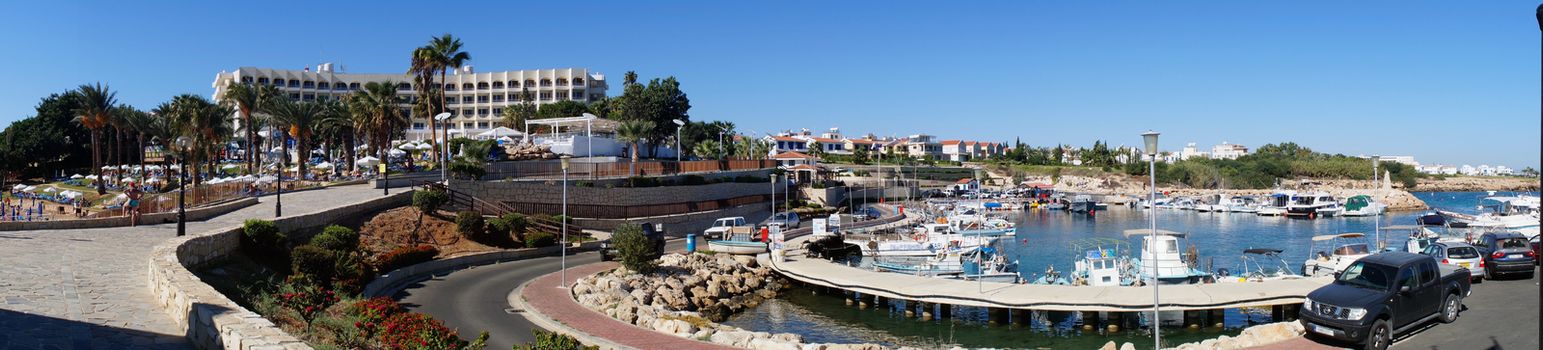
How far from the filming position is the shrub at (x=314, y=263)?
24312 mm

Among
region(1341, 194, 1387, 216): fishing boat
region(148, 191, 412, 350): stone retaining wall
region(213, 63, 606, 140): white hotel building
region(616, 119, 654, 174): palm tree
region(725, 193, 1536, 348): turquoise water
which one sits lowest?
region(725, 193, 1536, 348): turquoise water

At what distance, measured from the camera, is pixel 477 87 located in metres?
137

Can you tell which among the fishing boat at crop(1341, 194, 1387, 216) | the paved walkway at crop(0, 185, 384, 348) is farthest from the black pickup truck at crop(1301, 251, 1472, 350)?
the fishing boat at crop(1341, 194, 1387, 216)

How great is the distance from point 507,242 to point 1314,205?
8291 cm

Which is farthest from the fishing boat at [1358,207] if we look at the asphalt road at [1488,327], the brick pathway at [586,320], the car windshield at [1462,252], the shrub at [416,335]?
the shrub at [416,335]

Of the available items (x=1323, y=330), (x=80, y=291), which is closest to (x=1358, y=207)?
(x=1323, y=330)

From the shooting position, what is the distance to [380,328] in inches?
600

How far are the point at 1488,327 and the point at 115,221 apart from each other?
3940cm

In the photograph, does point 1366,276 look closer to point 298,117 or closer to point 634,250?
point 634,250

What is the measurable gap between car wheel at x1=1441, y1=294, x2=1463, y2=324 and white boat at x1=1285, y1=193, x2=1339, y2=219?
258 ft

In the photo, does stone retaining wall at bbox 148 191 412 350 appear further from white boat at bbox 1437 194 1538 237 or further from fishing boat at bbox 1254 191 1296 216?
fishing boat at bbox 1254 191 1296 216

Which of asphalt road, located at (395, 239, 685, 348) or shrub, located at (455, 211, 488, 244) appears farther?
shrub, located at (455, 211, 488, 244)

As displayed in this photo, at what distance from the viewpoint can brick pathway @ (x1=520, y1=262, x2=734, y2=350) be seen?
69.7 feet

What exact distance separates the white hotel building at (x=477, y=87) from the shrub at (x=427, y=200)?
301 feet
